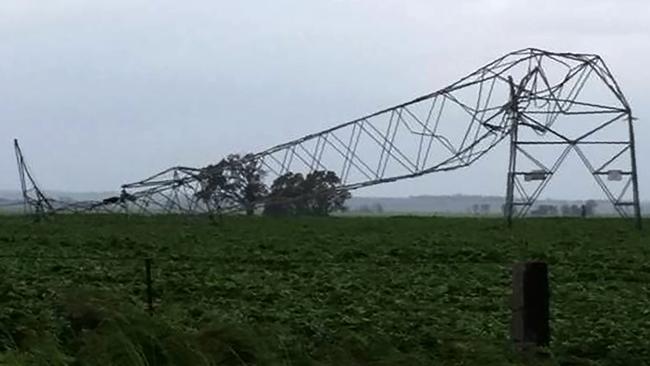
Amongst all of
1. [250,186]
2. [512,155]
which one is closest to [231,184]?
[250,186]

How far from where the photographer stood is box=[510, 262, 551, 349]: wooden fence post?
8062 mm

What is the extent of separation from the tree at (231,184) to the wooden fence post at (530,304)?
145ft

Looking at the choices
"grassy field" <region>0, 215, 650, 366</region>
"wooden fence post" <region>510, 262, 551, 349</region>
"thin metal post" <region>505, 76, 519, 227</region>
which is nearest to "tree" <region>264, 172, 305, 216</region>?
"thin metal post" <region>505, 76, 519, 227</region>

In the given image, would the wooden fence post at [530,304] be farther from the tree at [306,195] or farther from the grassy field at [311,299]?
the tree at [306,195]

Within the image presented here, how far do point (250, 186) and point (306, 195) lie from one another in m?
4.26

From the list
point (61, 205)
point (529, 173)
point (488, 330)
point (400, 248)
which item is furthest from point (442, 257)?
point (61, 205)

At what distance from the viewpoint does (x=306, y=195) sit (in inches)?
2056

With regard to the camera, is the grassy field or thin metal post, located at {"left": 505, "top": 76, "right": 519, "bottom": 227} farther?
thin metal post, located at {"left": 505, "top": 76, "right": 519, "bottom": 227}

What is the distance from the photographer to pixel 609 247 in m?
29.5

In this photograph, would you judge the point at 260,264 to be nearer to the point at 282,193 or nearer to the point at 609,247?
the point at 609,247

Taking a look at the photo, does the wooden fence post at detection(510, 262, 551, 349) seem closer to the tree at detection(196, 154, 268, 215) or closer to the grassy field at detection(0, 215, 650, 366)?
the grassy field at detection(0, 215, 650, 366)

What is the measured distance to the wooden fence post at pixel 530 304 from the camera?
317 inches

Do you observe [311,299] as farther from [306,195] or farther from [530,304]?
[306,195]

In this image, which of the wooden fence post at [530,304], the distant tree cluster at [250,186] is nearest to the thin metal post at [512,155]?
the distant tree cluster at [250,186]
